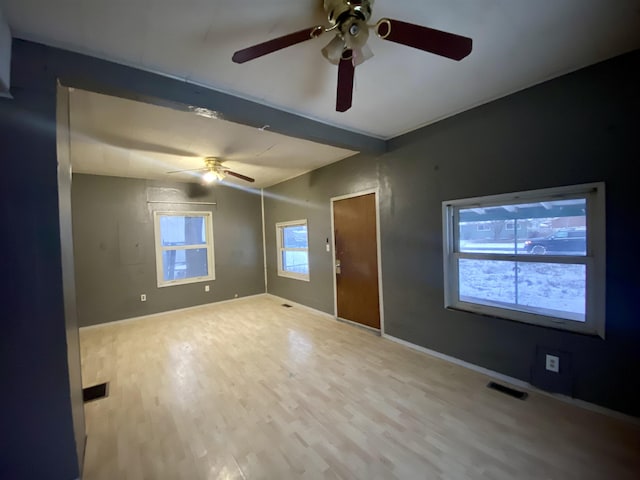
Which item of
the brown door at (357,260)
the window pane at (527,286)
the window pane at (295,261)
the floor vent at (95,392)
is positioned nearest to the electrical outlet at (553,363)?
the window pane at (527,286)

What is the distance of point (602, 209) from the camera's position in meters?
1.88

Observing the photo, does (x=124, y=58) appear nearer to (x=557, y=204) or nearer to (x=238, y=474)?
(x=238, y=474)

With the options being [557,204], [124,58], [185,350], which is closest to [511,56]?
[557,204]

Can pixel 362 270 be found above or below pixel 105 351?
above

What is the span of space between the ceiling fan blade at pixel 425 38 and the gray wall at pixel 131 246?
4776mm

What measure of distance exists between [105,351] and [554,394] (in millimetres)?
4695

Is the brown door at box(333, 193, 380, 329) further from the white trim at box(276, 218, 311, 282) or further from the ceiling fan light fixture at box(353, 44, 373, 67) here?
the ceiling fan light fixture at box(353, 44, 373, 67)

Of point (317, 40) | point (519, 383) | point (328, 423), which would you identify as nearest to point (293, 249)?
point (328, 423)

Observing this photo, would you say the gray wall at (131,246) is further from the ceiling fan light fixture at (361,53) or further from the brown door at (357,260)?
the ceiling fan light fixture at (361,53)

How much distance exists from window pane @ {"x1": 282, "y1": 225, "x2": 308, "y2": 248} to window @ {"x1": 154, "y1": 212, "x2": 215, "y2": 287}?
1.48m

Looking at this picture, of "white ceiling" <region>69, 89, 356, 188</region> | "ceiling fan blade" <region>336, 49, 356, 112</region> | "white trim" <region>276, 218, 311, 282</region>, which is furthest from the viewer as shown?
"white trim" <region>276, 218, 311, 282</region>

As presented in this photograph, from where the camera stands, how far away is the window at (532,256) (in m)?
1.98

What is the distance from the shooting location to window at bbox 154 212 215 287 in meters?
4.89

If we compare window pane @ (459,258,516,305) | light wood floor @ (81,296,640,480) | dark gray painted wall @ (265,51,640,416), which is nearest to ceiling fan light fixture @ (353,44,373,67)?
dark gray painted wall @ (265,51,640,416)
